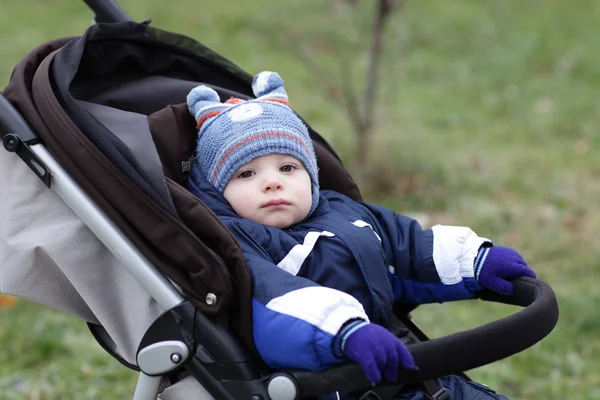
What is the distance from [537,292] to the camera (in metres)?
2.41

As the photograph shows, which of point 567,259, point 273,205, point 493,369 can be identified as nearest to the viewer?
point 273,205

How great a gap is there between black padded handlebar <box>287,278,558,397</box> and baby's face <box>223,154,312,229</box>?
584mm

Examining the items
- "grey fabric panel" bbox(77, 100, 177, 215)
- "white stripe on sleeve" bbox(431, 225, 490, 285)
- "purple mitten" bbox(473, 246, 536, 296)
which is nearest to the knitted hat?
"grey fabric panel" bbox(77, 100, 177, 215)

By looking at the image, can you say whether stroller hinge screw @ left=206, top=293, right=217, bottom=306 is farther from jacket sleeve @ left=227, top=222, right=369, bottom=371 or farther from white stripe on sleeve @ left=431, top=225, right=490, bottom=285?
white stripe on sleeve @ left=431, top=225, right=490, bottom=285

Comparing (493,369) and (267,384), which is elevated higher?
(267,384)

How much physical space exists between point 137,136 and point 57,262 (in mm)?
398

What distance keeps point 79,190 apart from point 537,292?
1237mm

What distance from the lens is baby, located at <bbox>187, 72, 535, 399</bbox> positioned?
234 centimetres

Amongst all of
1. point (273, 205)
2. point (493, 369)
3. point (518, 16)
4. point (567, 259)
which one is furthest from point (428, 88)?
point (273, 205)

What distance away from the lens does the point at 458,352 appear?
6.63 feet

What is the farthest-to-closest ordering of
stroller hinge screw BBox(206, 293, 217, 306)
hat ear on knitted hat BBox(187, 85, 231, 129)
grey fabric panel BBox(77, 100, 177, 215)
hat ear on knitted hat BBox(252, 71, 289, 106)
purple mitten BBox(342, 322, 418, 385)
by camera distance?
1. hat ear on knitted hat BBox(252, 71, 289, 106)
2. hat ear on knitted hat BBox(187, 85, 231, 129)
3. grey fabric panel BBox(77, 100, 177, 215)
4. stroller hinge screw BBox(206, 293, 217, 306)
5. purple mitten BBox(342, 322, 418, 385)

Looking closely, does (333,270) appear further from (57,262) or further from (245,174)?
(57,262)

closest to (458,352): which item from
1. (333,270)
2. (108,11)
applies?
(333,270)

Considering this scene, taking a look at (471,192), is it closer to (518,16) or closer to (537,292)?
(537,292)
